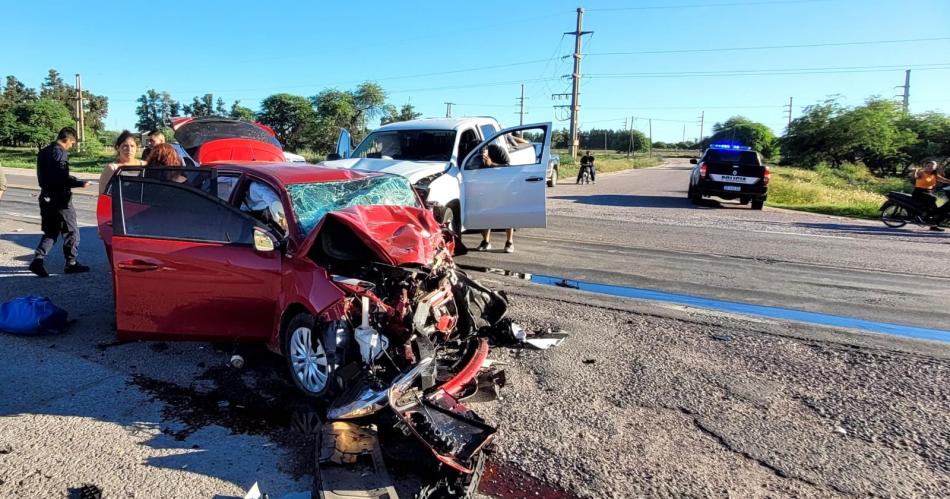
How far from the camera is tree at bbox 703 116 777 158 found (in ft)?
362

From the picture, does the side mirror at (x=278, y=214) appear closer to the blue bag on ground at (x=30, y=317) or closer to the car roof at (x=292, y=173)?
the car roof at (x=292, y=173)

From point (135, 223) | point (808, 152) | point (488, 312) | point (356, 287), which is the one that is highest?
point (808, 152)

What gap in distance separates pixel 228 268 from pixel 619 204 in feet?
52.0

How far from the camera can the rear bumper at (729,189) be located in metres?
17.3

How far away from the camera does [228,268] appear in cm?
432

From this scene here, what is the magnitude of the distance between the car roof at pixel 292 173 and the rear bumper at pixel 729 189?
49.4ft

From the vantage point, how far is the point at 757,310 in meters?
6.43

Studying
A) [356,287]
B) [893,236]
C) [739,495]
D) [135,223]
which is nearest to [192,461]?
[356,287]

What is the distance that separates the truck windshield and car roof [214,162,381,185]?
13.6ft

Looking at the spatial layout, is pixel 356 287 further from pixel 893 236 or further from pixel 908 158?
pixel 908 158

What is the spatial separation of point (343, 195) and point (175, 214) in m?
1.33

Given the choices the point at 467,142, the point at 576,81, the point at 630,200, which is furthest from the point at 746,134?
the point at 467,142

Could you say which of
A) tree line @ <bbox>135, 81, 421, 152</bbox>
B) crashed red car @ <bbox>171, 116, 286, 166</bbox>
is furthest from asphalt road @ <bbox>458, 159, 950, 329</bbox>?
tree line @ <bbox>135, 81, 421, 152</bbox>

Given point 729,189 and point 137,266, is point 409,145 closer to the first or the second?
point 137,266
